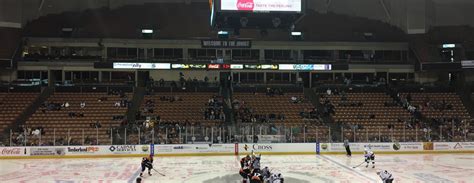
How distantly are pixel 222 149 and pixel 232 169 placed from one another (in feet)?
21.9

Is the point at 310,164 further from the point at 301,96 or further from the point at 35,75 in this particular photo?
the point at 35,75

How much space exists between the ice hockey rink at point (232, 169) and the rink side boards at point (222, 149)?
46.6 inches

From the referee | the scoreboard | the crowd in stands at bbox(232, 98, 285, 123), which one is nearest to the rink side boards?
the referee

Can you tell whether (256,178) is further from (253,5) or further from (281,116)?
(281,116)

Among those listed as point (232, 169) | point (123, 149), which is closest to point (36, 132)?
point (123, 149)

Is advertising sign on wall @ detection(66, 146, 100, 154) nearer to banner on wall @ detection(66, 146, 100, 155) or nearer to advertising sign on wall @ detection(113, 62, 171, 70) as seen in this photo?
banner on wall @ detection(66, 146, 100, 155)

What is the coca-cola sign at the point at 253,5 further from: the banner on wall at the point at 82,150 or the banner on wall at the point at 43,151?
the banner on wall at the point at 43,151

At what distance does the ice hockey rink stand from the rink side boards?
1.18 meters

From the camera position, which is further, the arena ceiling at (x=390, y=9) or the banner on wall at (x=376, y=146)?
the arena ceiling at (x=390, y=9)

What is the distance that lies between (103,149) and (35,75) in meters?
15.5

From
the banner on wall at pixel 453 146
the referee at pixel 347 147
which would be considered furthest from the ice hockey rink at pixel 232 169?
the banner on wall at pixel 453 146

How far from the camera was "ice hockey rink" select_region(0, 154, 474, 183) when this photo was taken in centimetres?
1833

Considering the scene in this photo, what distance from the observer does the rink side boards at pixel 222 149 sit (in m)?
26.6

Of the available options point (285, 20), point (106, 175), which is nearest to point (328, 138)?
point (106, 175)
